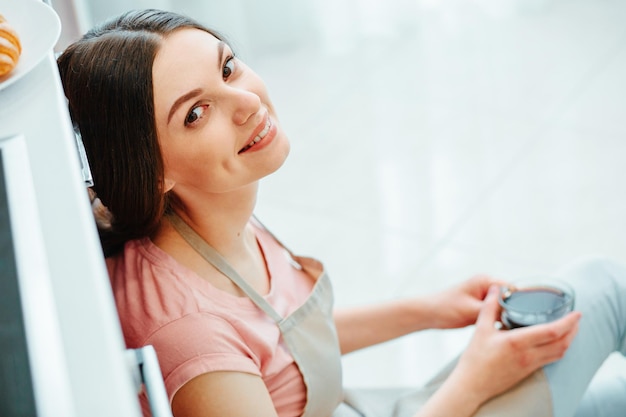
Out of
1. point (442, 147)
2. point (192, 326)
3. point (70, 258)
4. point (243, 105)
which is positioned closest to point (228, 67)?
point (243, 105)

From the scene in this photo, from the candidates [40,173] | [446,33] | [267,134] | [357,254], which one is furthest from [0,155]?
[446,33]

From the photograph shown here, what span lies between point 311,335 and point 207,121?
31 cm

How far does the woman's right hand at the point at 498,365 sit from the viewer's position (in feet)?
3.92

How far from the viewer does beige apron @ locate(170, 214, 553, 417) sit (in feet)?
3.67

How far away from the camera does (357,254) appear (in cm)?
226

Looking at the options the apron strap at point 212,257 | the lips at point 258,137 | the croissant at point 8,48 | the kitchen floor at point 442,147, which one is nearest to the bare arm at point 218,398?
the apron strap at point 212,257

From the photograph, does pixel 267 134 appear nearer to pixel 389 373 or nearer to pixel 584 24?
pixel 389 373

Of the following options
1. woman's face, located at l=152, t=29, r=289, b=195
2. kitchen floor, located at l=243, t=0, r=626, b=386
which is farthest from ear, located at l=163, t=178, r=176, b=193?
kitchen floor, located at l=243, t=0, r=626, b=386

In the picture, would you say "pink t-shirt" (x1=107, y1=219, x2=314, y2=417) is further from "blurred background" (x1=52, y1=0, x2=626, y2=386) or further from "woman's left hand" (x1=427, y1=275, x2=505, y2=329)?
"blurred background" (x1=52, y1=0, x2=626, y2=386)

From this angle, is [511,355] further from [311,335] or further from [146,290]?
[146,290]

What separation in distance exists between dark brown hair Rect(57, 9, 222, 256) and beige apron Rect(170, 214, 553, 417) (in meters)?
0.09

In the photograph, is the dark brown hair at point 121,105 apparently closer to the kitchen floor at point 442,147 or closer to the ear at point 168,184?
the ear at point 168,184

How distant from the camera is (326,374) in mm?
1175

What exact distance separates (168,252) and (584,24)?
225 centimetres
